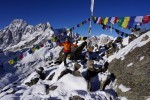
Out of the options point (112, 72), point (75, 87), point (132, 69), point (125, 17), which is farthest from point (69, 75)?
point (125, 17)

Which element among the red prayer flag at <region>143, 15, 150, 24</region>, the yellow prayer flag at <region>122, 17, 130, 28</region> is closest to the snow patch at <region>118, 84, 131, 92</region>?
the red prayer flag at <region>143, 15, 150, 24</region>

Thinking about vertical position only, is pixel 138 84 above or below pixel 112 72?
below

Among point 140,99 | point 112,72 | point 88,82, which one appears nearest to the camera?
point 140,99

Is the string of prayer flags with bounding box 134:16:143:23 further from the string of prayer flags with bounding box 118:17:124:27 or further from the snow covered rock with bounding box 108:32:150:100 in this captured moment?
the string of prayer flags with bounding box 118:17:124:27

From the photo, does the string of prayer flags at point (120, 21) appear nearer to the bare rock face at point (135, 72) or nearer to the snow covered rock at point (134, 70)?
the snow covered rock at point (134, 70)

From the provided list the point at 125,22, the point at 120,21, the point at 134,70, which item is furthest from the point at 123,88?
the point at 120,21

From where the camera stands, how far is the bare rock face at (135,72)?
1841 cm

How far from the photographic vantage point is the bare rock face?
1841 centimetres

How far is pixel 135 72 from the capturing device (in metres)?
19.6

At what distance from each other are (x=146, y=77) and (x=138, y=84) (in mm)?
810

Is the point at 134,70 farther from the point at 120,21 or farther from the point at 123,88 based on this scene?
the point at 120,21

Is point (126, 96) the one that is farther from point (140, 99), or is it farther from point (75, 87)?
point (75, 87)

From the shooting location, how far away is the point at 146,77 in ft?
61.0

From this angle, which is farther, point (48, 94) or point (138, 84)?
point (48, 94)
